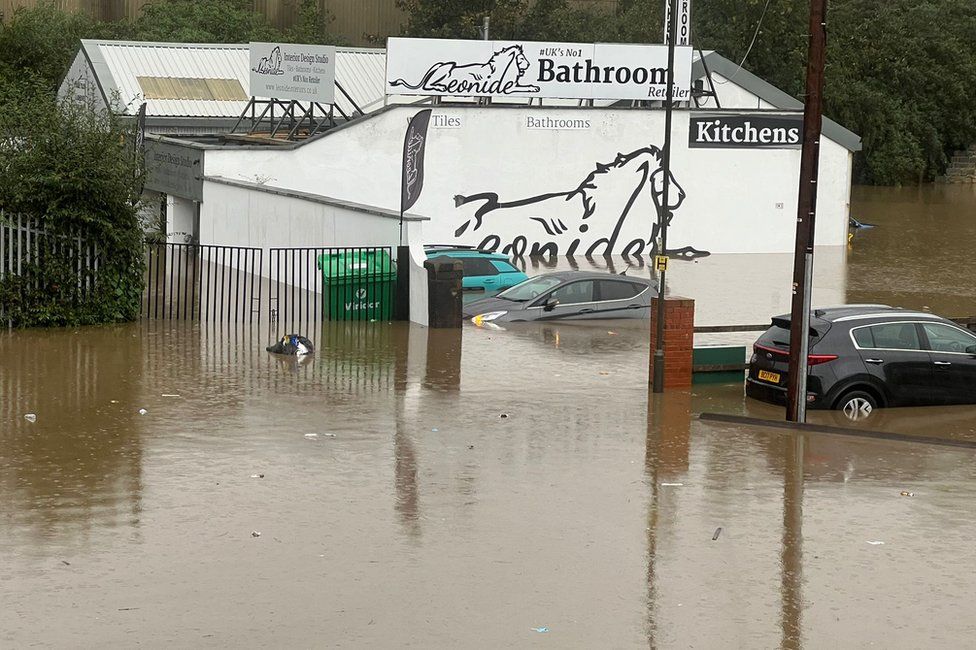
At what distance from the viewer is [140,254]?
22797 mm

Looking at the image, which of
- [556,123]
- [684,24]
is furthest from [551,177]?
[684,24]

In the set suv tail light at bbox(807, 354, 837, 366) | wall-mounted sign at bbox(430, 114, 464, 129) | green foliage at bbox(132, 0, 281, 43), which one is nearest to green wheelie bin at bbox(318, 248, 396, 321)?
suv tail light at bbox(807, 354, 837, 366)

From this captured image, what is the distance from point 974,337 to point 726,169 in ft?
71.9

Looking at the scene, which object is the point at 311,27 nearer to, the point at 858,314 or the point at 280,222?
the point at 280,222

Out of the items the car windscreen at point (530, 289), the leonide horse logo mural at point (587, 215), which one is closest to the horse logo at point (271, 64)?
the leonide horse logo mural at point (587, 215)

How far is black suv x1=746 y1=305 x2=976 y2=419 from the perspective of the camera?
56.9ft

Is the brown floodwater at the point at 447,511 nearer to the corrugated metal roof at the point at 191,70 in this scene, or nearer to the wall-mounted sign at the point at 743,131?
the wall-mounted sign at the point at 743,131

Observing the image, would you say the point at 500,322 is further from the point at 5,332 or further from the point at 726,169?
the point at 726,169

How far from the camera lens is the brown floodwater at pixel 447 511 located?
9.68 meters

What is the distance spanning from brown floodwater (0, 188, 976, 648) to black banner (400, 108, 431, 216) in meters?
6.04

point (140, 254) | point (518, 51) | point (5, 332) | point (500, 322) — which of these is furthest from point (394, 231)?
point (518, 51)

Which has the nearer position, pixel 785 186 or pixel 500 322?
pixel 500 322

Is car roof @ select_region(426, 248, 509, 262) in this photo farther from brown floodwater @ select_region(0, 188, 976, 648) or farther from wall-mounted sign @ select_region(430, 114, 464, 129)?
brown floodwater @ select_region(0, 188, 976, 648)

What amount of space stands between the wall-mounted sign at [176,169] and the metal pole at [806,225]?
22.1 meters
